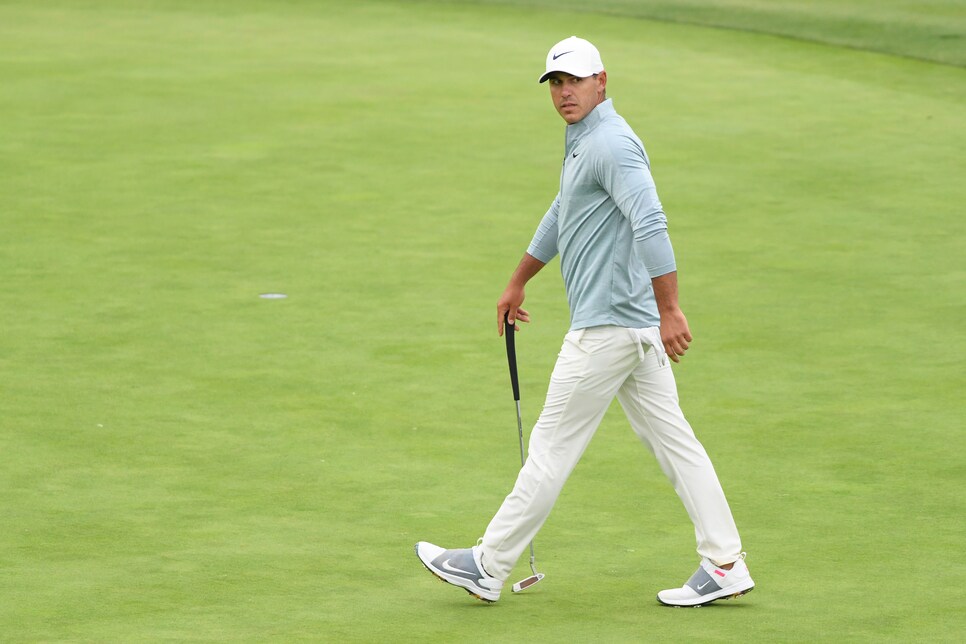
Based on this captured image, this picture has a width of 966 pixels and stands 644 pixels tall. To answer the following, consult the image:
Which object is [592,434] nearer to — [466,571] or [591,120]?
[466,571]

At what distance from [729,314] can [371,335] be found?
2.28 metres

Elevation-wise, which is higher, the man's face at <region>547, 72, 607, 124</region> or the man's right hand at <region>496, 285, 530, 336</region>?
the man's face at <region>547, 72, 607, 124</region>

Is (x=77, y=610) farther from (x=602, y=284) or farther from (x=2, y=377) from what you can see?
(x=2, y=377)

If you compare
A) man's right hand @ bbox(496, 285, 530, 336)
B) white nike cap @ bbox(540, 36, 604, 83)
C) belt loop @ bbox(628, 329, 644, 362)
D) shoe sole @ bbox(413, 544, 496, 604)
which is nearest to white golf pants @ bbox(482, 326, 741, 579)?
belt loop @ bbox(628, 329, 644, 362)

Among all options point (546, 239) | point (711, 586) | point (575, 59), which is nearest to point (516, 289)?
point (546, 239)

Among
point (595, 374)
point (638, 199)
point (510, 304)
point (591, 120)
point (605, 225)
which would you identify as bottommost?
point (595, 374)

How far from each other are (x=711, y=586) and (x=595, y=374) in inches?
34.9

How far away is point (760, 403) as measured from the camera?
8.95 meters

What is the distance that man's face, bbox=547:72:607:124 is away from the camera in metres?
6.07

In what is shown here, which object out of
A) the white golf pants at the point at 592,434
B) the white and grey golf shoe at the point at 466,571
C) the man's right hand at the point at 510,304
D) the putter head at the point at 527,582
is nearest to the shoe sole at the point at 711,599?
the white golf pants at the point at 592,434

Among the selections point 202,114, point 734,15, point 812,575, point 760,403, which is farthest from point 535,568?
point 734,15

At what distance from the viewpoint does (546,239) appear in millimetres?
6605

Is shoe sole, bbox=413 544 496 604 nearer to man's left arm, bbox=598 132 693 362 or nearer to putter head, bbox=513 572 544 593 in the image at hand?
putter head, bbox=513 572 544 593

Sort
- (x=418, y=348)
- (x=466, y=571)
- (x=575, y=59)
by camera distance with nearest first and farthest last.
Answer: (x=575, y=59)
(x=466, y=571)
(x=418, y=348)
